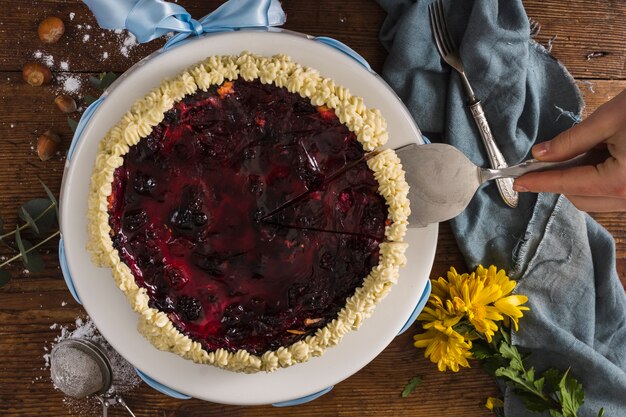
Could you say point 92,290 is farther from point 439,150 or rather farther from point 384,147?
point 439,150

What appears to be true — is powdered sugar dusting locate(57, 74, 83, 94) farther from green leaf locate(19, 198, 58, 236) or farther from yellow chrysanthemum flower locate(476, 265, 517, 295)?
yellow chrysanthemum flower locate(476, 265, 517, 295)

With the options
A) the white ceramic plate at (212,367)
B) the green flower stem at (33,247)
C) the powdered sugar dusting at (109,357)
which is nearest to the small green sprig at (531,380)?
the white ceramic plate at (212,367)

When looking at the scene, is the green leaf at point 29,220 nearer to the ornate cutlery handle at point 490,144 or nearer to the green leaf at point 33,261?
the green leaf at point 33,261

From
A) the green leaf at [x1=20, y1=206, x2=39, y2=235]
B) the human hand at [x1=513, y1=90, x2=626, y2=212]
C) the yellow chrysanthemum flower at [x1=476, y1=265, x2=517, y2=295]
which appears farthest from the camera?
the yellow chrysanthemum flower at [x1=476, y1=265, x2=517, y2=295]

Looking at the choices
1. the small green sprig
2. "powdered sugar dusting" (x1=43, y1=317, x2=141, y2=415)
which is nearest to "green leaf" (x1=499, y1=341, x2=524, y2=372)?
the small green sprig

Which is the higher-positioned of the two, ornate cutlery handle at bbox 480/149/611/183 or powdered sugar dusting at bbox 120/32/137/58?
powdered sugar dusting at bbox 120/32/137/58

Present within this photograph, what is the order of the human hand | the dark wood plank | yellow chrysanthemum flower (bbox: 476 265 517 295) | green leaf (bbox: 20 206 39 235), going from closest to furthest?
the human hand
green leaf (bbox: 20 206 39 235)
yellow chrysanthemum flower (bbox: 476 265 517 295)
the dark wood plank
